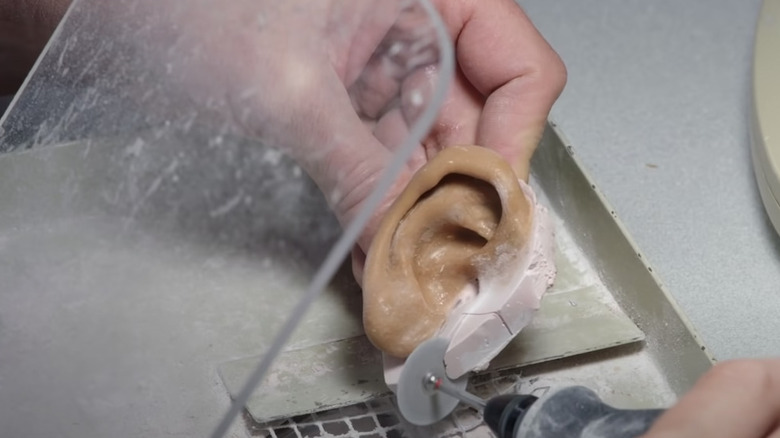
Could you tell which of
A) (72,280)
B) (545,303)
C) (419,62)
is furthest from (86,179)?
(545,303)

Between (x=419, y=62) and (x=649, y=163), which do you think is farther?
(x=649, y=163)

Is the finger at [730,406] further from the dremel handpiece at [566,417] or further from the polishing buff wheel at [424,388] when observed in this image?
the polishing buff wheel at [424,388]

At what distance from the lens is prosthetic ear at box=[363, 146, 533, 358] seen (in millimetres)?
521

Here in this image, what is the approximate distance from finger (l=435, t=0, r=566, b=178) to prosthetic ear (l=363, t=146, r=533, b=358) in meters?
0.09

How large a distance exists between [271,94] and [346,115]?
0.04 metres

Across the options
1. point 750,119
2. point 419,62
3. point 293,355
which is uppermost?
point 419,62

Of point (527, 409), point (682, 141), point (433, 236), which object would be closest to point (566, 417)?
point (527, 409)

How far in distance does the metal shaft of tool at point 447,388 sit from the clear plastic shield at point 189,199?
9 cm

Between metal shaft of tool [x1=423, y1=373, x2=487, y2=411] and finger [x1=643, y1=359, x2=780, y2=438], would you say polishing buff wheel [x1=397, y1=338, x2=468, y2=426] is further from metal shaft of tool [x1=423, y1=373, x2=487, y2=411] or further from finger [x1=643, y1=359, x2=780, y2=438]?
finger [x1=643, y1=359, x2=780, y2=438]

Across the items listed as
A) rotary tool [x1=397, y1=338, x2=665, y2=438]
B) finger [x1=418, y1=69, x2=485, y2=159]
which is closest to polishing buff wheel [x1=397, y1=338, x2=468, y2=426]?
rotary tool [x1=397, y1=338, x2=665, y2=438]

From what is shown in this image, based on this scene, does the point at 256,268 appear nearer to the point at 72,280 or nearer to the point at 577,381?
the point at 72,280

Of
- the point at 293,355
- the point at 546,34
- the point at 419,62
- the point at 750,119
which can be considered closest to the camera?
the point at 419,62

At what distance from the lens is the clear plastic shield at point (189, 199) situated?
48 cm

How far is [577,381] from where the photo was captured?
0.64 meters
